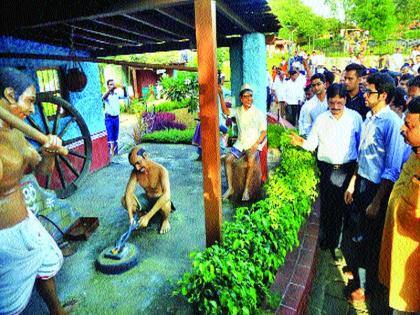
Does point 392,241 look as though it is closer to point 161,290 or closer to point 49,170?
point 161,290

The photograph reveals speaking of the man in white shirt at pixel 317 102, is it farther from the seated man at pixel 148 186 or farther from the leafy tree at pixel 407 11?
the leafy tree at pixel 407 11

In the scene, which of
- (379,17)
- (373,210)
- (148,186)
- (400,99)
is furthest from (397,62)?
(148,186)

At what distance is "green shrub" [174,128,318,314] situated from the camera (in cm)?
261

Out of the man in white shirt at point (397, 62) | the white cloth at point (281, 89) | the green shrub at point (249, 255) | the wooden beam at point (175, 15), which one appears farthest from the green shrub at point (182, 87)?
the man in white shirt at point (397, 62)

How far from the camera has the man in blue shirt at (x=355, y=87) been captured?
485cm

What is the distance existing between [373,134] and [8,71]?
141 inches

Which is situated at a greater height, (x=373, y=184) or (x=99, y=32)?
(x=99, y=32)

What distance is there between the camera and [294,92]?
11.5 meters

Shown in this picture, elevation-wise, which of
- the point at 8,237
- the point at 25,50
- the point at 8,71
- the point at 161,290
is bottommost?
the point at 161,290

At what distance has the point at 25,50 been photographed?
5895 millimetres

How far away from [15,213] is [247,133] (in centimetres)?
380

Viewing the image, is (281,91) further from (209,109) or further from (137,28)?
(209,109)

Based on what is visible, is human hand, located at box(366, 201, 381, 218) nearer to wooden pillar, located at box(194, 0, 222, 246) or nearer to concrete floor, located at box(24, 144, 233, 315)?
wooden pillar, located at box(194, 0, 222, 246)

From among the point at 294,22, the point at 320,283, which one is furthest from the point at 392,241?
the point at 294,22
